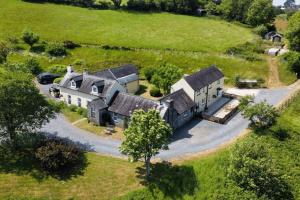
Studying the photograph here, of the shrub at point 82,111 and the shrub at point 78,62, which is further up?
the shrub at point 78,62

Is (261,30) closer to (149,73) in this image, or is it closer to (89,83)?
(149,73)

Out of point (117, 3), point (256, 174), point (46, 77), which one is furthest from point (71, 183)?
point (117, 3)

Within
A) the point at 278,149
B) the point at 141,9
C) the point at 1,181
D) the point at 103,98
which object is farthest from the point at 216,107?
the point at 141,9

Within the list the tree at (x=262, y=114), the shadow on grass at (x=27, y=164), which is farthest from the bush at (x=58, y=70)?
the tree at (x=262, y=114)

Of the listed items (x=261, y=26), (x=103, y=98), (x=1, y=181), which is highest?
(x=261, y=26)

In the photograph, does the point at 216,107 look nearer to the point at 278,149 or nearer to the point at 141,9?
the point at 278,149

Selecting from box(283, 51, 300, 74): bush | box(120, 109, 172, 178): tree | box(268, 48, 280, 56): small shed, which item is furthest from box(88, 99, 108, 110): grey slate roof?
box(268, 48, 280, 56): small shed

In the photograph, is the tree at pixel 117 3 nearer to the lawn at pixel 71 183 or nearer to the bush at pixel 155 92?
the bush at pixel 155 92

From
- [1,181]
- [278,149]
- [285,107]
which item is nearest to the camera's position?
[1,181]
